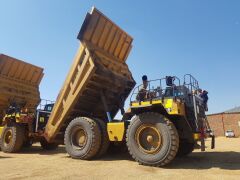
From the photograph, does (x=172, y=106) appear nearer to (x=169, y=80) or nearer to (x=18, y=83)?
(x=169, y=80)

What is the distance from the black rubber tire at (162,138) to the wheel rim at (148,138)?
65 mm

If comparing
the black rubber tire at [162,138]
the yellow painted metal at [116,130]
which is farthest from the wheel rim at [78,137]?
the black rubber tire at [162,138]

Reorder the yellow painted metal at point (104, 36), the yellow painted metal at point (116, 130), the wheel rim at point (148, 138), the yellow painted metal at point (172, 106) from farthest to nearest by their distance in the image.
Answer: the yellow painted metal at point (104, 36)
the yellow painted metal at point (116, 130)
the wheel rim at point (148, 138)
the yellow painted metal at point (172, 106)

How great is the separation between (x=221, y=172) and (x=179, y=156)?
2901 millimetres

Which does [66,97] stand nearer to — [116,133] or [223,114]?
[116,133]

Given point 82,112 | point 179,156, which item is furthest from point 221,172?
point 82,112

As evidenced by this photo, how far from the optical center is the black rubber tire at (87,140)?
27.0 ft

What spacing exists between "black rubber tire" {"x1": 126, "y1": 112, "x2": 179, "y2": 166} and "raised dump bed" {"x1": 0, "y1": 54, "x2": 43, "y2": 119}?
6584mm

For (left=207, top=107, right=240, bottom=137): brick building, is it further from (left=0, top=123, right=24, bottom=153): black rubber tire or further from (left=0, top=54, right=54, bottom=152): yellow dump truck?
(left=0, top=123, right=24, bottom=153): black rubber tire

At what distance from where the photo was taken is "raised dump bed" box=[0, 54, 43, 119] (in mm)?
12633

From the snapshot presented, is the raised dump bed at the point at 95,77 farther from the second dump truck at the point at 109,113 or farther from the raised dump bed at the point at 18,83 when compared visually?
the raised dump bed at the point at 18,83

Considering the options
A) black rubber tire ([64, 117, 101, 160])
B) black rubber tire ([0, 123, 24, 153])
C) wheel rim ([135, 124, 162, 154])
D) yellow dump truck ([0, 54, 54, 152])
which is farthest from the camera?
yellow dump truck ([0, 54, 54, 152])

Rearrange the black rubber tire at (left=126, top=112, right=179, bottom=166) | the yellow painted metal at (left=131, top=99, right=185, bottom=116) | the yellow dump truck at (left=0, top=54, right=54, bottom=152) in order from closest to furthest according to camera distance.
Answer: the black rubber tire at (left=126, top=112, right=179, bottom=166), the yellow painted metal at (left=131, top=99, right=185, bottom=116), the yellow dump truck at (left=0, top=54, right=54, bottom=152)

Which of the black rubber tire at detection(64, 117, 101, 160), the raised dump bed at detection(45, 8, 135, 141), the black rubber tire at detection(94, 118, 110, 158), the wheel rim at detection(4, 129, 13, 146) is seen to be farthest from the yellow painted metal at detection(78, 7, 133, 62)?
the wheel rim at detection(4, 129, 13, 146)
